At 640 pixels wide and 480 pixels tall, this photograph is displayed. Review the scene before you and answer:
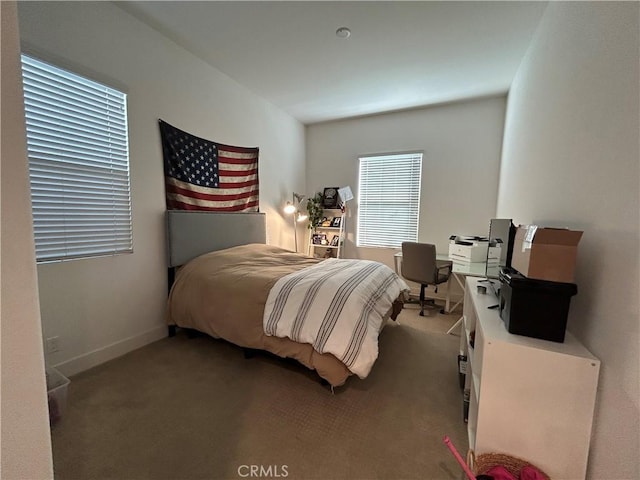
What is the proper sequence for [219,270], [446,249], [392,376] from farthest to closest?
1. [446,249]
2. [219,270]
3. [392,376]

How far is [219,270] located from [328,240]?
2.49 m

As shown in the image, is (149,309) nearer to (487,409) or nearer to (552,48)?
(487,409)

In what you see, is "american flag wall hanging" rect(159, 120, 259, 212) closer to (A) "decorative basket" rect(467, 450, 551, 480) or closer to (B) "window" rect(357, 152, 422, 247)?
(B) "window" rect(357, 152, 422, 247)

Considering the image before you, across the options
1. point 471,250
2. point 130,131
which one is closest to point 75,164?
point 130,131

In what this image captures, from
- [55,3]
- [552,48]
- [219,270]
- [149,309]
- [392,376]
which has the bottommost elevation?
[392,376]

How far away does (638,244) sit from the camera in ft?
2.78

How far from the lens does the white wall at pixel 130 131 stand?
6.14 ft

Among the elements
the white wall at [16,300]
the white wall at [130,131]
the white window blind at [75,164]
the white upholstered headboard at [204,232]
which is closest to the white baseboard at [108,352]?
the white wall at [130,131]

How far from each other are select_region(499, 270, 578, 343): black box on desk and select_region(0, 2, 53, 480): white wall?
61.6 inches

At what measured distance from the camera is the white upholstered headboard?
2600mm

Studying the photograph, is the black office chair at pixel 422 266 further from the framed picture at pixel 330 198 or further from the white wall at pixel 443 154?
the framed picture at pixel 330 198

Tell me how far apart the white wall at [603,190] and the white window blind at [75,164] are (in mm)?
3072

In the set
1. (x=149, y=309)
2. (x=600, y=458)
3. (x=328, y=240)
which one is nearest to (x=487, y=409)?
(x=600, y=458)

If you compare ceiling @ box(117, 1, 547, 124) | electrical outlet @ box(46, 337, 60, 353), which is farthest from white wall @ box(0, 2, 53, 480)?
ceiling @ box(117, 1, 547, 124)
